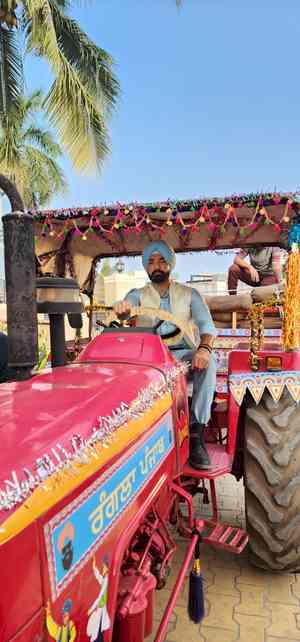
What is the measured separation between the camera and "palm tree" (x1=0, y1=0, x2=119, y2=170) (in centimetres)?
891

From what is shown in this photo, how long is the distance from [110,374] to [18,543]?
113cm

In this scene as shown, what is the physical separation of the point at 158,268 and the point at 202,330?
0.55m

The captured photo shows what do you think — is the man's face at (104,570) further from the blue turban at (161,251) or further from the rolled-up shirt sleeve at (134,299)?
the blue turban at (161,251)

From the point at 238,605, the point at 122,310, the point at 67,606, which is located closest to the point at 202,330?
the point at 122,310

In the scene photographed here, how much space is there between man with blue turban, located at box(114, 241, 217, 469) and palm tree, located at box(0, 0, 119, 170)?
6785 millimetres

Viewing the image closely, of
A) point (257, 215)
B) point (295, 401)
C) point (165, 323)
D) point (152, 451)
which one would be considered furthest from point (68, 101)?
point (152, 451)

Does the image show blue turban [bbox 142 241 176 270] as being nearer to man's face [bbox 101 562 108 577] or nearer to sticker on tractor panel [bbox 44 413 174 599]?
sticker on tractor panel [bbox 44 413 174 599]

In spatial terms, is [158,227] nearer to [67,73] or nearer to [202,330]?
[202,330]

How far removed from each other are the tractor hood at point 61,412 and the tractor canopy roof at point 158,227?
1.89 m

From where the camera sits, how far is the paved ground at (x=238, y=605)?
2.46 metres

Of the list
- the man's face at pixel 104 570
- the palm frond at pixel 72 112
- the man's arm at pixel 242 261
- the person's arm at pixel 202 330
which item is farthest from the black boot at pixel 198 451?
the palm frond at pixel 72 112

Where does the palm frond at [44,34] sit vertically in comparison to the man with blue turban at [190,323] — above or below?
above

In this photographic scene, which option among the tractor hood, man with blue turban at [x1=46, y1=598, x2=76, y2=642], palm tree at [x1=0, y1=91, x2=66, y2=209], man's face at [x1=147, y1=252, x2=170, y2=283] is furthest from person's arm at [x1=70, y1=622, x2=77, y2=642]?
palm tree at [x1=0, y1=91, x2=66, y2=209]

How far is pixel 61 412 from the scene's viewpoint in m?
1.48
